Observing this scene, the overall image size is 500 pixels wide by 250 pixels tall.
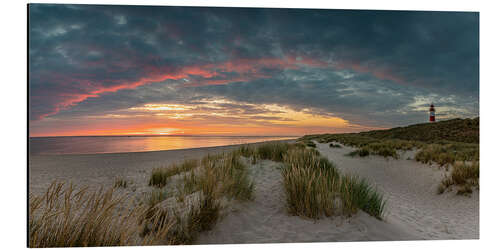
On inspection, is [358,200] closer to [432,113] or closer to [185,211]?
[185,211]

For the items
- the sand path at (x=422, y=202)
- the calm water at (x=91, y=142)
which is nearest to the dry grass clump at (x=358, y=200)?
the sand path at (x=422, y=202)

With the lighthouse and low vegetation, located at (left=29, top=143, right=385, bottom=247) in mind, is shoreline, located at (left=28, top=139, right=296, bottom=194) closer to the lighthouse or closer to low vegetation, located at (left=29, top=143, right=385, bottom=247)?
low vegetation, located at (left=29, top=143, right=385, bottom=247)

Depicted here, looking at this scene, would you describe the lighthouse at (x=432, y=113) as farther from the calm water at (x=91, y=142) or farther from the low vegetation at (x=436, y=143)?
the calm water at (x=91, y=142)

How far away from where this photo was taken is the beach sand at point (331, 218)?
2701 millimetres

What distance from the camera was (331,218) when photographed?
2773 millimetres

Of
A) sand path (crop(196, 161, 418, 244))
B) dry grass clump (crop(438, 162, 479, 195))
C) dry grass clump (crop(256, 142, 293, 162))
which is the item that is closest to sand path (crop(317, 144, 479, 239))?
dry grass clump (crop(438, 162, 479, 195))

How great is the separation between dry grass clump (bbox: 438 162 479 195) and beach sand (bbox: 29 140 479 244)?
0.47 feet

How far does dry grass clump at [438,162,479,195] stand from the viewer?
4.56 metres

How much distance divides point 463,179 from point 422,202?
849 millimetres

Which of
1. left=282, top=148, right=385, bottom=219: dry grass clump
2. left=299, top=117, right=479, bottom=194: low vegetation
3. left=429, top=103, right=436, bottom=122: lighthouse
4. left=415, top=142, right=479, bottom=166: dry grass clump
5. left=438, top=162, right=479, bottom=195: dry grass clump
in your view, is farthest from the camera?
left=415, top=142, right=479, bottom=166: dry grass clump
